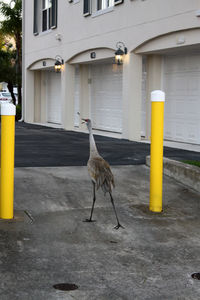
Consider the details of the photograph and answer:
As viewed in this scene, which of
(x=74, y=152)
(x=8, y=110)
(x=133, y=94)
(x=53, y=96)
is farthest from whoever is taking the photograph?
(x=53, y=96)

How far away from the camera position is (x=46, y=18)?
907 inches

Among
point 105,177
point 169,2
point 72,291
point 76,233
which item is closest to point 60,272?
point 72,291

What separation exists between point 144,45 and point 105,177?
30.8ft

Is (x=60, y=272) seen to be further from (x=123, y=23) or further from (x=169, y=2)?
(x=123, y=23)

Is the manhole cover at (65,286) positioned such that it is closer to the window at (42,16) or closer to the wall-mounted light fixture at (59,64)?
the wall-mounted light fixture at (59,64)

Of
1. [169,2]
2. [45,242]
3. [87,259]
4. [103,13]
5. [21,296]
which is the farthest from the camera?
[103,13]

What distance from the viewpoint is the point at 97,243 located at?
19.0 feet

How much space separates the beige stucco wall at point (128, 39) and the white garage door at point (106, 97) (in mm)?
608

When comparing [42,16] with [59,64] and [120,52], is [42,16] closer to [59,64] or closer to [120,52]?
[59,64]

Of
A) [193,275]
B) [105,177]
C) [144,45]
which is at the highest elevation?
[144,45]

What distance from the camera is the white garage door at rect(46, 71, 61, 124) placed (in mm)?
23859

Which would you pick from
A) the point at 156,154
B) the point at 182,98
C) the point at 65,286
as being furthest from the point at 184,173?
the point at 182,98

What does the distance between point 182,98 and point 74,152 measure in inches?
173

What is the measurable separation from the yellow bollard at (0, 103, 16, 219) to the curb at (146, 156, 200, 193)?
130 inches
